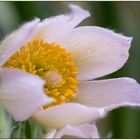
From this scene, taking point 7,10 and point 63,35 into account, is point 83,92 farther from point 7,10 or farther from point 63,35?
point 7,10

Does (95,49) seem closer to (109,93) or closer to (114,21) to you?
(109,93)

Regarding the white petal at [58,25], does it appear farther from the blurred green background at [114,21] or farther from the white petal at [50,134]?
the blurred green background at [114,21]

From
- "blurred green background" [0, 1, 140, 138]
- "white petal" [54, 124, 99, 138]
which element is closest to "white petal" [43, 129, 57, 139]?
"white petal" [54, 124, 99, 138]

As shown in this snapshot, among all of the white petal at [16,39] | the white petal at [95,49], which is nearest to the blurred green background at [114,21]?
the white petal at [95,49]

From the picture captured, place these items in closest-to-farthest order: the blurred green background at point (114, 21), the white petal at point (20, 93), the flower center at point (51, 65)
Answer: the white petal at point (20, 93) < the flower center at point (51, 65) < the blurred green background at point (114, 21)

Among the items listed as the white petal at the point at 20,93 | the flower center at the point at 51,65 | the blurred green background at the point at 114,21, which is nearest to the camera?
the white petal at the point at 20,93
